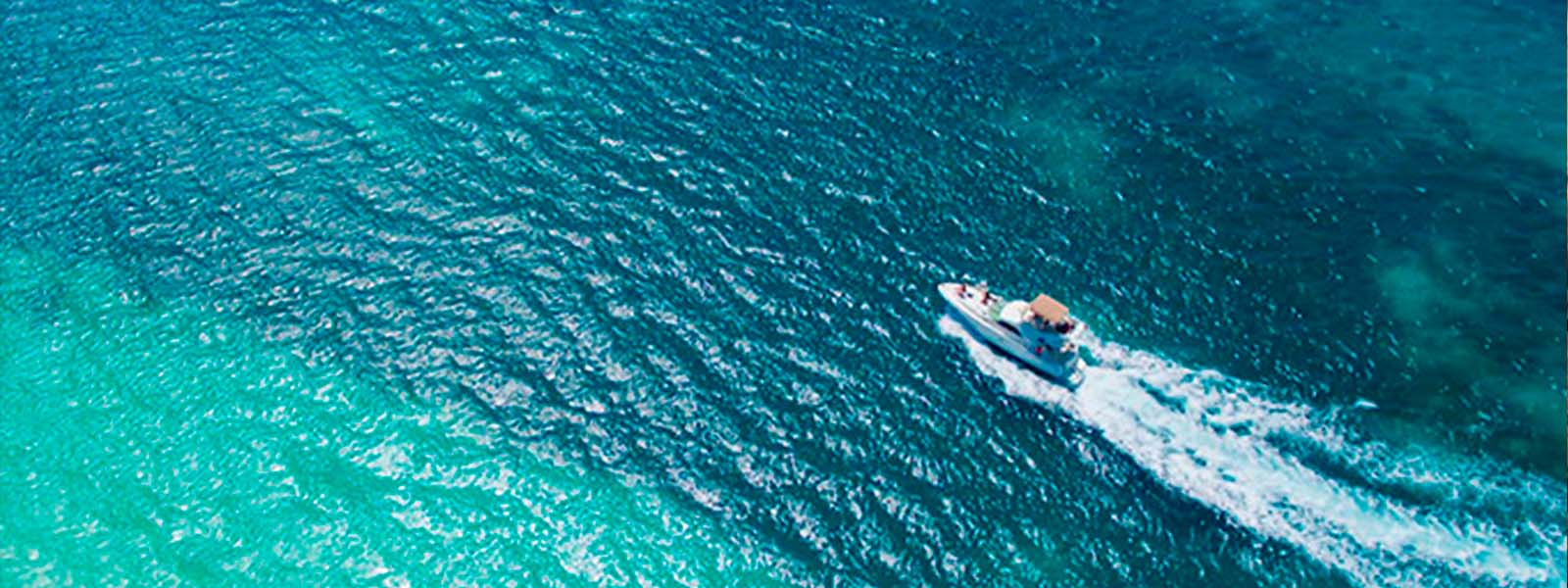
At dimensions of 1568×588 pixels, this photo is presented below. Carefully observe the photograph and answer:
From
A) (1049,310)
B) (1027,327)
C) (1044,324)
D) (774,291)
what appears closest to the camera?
(1049,310)

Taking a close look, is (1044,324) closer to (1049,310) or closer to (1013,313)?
(1049,310)

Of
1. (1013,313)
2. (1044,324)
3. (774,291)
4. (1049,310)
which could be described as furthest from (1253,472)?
(774,291)

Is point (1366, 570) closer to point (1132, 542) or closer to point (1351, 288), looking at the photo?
point (1132, 542)

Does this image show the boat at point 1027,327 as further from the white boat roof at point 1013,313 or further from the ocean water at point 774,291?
the ocean water at point 774,291

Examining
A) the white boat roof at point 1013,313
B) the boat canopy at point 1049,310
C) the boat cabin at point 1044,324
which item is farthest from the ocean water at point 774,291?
the boat canopy at point 1049,310

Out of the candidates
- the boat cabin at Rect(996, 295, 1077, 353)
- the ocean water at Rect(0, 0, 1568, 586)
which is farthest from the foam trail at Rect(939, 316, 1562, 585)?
the boat cabin at Rect(996, 295, 1077, 353)

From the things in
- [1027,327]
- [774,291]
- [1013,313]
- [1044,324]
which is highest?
[1044,324]

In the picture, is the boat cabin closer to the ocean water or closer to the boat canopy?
the boat canopy
